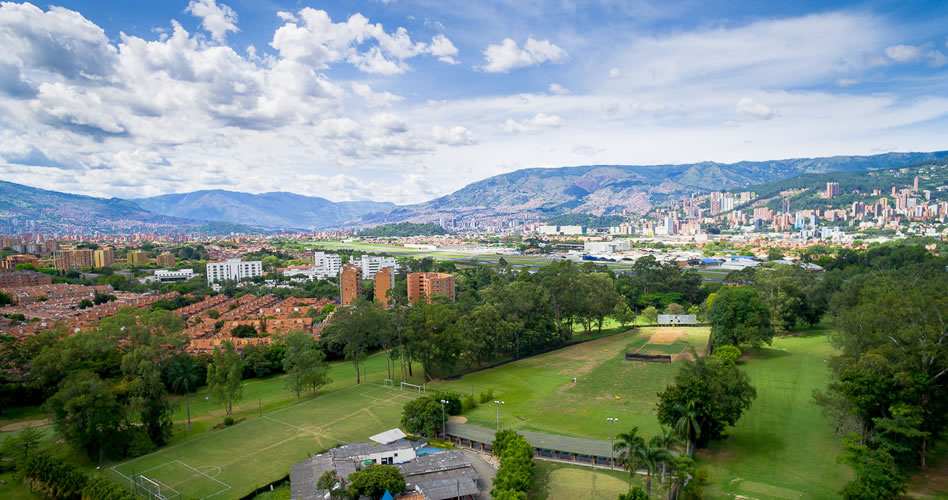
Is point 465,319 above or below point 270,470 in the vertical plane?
above

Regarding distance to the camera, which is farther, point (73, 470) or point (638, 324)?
point (638, 324)

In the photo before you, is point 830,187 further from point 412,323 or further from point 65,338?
point 65,338

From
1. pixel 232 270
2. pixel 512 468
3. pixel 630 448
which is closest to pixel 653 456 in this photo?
pixel 630 448

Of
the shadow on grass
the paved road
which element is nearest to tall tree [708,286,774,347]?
the shadow on grass

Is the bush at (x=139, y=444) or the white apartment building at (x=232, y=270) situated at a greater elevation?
the white apartment building at (x=232, y=270)

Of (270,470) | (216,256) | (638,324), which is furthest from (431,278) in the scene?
(216,256)

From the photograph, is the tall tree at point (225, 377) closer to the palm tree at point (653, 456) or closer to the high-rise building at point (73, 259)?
the palm tree at point (653, 456)

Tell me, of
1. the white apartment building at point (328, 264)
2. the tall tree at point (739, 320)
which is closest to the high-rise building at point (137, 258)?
the white apartment building at point (328, 264)
